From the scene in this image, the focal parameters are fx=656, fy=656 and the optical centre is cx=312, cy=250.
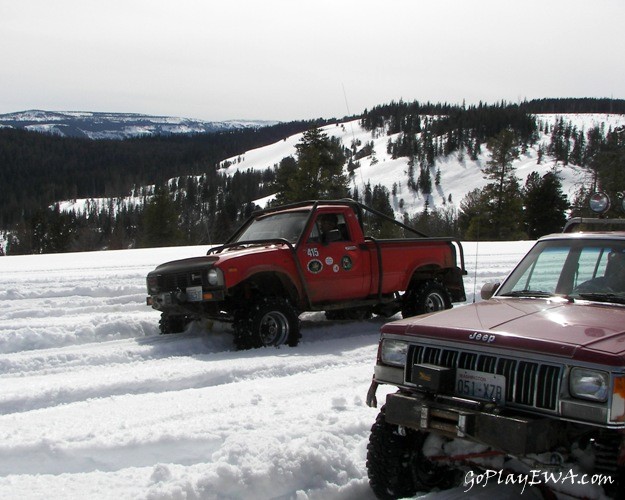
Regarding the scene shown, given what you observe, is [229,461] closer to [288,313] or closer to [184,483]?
[184,483]

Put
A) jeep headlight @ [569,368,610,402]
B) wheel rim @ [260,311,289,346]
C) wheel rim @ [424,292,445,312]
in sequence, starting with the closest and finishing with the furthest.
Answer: jeep headlight @ [569,368,610,402], wheel rim @ [260,311,289,346], wheel rim @ [424,292,445,312]

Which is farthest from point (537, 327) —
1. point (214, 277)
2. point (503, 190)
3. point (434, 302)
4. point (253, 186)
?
point (253, 186)

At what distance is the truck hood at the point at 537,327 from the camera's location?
3.29m

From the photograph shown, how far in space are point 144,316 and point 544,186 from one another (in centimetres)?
5541

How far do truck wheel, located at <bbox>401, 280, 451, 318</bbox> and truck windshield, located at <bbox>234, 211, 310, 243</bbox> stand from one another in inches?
84.2

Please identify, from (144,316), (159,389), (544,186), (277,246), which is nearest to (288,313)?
(277,246)

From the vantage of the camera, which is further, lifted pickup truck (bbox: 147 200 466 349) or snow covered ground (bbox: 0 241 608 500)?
lifted pickup truck (bbox: 147 200 466 349)

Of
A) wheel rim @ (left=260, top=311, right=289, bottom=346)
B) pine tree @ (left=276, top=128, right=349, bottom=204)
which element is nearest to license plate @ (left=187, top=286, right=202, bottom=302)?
wheel rim @ (left=260, top=311, right=289, bottom=346)

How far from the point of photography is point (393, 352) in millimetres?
4070

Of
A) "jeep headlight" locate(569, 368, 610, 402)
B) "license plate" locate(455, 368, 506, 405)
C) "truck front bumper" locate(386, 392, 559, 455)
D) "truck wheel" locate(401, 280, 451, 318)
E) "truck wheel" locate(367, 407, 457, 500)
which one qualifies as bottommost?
"truck wheel" locate(401, 280, 451, 318)

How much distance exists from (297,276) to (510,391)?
5335 mm

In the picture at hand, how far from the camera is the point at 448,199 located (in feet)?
537

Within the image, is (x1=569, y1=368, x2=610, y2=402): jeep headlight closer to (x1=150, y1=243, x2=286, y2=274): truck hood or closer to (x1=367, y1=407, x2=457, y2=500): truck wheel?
(x1=367, y1=407, x2=457, y2=500): truck wheel

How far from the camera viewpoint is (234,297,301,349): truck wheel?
805cm
